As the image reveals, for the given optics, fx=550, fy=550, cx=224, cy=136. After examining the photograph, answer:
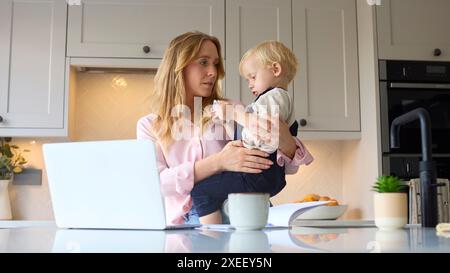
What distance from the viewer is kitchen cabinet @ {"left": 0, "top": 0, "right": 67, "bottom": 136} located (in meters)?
2.68

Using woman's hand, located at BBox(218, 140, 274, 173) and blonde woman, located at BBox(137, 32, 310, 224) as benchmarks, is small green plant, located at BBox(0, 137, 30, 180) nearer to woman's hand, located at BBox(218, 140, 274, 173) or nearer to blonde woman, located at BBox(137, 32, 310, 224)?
blonde woman, located at BBox(137, 32, 310, 224)

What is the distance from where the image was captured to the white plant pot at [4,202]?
2793mm

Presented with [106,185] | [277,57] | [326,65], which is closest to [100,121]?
[326,65]

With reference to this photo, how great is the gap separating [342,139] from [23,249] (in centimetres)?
241

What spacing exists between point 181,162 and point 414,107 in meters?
1.49

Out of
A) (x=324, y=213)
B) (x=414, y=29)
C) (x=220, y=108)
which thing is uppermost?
(x=414, y=29)

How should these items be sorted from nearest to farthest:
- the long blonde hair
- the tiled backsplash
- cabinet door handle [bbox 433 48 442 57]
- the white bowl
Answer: the long blonde hair, the white bowl, cabinet door handle [bbox 433 48 442 57], the tiled backsplash

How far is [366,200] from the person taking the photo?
279 cm

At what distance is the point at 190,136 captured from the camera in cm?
175

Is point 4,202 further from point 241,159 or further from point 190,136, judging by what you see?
point 241,159

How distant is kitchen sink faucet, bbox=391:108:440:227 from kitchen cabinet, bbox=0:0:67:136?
6.46ft

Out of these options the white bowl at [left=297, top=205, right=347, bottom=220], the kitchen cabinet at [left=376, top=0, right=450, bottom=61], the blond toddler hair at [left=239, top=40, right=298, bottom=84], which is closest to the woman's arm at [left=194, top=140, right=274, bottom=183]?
the blond toddler hair at [left=239, top=40, right=298, bottom=84]
